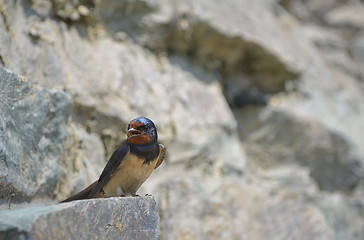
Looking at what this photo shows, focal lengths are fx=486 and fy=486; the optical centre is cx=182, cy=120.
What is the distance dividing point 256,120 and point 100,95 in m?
2.50

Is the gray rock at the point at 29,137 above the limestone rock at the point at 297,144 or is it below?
above

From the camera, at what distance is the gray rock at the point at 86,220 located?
1.67 m

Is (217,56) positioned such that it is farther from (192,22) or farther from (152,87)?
(152,87)

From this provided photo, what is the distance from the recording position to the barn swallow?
2.67 m

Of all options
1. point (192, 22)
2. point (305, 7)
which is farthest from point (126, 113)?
point (305, 7)

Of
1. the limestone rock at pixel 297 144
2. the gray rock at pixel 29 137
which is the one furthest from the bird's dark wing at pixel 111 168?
the limestone rock at pixel 297 144

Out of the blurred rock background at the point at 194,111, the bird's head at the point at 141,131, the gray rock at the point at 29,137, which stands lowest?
the blurred rock background at the point at 194,111

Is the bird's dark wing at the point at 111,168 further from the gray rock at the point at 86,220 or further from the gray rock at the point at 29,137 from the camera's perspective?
the gray rock at the point at 86,220

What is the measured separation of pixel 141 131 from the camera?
2652mm

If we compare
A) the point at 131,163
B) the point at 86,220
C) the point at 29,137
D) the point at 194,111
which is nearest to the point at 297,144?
the point at 194,111

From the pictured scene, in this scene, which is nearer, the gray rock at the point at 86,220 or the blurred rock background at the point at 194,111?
the gray rock at the point at 86,220

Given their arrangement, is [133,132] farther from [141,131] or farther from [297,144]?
[297,144]

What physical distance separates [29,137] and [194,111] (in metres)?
2.38

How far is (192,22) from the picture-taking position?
5.11 meters
